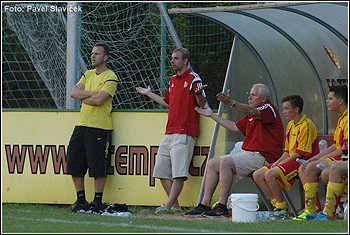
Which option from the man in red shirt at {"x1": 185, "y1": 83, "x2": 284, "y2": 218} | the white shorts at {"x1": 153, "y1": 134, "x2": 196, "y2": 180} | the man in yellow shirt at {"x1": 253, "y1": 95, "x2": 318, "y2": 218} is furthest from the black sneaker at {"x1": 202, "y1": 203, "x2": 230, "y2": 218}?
the white shorts at {"x1": 153, "y1": 134, "x2": 196, "y2": 180}

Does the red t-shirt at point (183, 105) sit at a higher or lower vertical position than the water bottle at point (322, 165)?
higher

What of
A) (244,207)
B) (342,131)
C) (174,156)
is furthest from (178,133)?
(342,131)

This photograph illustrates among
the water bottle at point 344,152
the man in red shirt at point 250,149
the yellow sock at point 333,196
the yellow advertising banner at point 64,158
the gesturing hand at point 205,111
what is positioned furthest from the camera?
the yellow advertising banner at point 64,158

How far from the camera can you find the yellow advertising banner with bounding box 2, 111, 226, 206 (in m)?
11.7

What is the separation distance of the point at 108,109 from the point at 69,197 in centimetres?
131

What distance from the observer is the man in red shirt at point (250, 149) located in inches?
412

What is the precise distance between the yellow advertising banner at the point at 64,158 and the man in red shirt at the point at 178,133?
355 millimetres

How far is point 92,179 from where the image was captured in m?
12.1

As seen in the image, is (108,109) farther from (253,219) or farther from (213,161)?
(253,219)

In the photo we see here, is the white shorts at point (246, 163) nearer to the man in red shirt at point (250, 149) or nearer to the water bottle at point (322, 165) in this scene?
the man in red shirt at point (250, 149)

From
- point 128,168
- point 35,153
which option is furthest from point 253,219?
point 35,153

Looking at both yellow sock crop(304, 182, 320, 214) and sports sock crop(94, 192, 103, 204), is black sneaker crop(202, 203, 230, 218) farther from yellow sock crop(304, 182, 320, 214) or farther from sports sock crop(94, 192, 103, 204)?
sports sock crop(94, 192, 103, 204)

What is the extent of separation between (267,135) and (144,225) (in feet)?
7.27

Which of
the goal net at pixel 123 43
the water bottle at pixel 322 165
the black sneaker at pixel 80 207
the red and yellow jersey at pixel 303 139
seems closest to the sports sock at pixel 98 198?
the black sneaker at pixel 80 207
